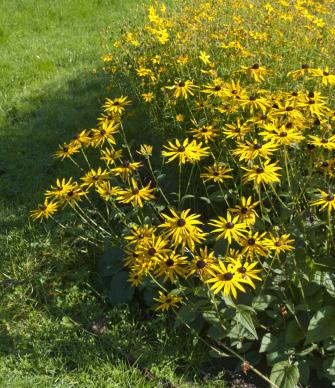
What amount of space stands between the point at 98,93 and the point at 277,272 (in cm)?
350

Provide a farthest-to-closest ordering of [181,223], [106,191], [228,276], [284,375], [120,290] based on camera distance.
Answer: [120,290] < [106,191] < [284,375] < [181,223] < [228,276]

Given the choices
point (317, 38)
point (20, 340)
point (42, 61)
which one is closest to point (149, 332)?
point (20, 340)

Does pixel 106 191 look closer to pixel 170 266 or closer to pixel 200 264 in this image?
pixel 170 266

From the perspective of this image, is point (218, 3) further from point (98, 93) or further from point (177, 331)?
point (177, 331)

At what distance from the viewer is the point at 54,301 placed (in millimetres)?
3105

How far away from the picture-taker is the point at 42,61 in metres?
6.47

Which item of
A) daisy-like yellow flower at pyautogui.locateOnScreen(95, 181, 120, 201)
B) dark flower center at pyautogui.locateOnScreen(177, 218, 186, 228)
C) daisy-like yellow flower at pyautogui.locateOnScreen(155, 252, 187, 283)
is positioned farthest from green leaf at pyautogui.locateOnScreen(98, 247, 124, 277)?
dark flower center at pyautogui.locateOnScreen(177, 218, 186, 228)

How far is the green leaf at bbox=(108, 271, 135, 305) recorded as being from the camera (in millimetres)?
3020

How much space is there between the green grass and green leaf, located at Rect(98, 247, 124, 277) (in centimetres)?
13

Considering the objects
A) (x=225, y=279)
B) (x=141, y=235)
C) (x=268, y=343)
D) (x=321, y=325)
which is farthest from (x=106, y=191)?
(x=321, y=325)

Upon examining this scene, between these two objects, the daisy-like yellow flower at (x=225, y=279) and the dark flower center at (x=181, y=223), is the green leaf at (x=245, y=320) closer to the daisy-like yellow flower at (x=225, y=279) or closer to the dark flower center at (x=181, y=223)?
the daisy-like yellow flower at (x=225, y=279)

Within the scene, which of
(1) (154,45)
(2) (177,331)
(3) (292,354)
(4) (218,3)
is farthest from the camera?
(4) (218,3)

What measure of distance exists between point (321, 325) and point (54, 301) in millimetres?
1475

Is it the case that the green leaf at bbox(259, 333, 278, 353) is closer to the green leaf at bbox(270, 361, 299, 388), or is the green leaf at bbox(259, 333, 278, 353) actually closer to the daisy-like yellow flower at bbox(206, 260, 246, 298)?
the green leaf at bbox(270, 361, 299, 388)
